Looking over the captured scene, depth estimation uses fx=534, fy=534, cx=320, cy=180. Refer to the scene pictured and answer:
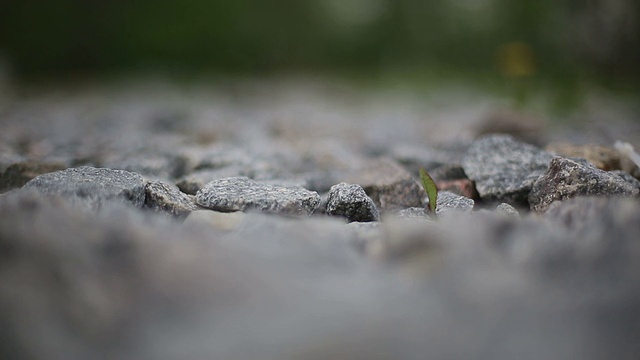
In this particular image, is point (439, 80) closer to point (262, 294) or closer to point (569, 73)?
point (569, 73)

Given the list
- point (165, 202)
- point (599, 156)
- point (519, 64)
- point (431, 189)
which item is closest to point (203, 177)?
point (165, 202)

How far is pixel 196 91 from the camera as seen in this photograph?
4.63 m

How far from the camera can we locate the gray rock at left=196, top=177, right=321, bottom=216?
95 cm

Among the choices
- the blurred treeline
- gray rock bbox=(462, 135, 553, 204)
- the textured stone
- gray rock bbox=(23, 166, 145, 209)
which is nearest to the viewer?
gray rock bbox=(23, 166, 145, 209)

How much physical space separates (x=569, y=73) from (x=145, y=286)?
3044 mm

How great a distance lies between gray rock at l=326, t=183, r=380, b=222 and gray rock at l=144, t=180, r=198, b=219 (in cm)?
→ 26

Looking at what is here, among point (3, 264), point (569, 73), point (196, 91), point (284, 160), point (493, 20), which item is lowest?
point (3, 264)

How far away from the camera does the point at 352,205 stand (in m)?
0.98

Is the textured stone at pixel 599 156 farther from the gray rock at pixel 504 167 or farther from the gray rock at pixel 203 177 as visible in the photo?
the gray rock at pixel 203 177

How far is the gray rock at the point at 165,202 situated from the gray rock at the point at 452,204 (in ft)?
1.51

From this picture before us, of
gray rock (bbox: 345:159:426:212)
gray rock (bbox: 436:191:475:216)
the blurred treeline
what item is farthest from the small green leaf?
the blurred treeline

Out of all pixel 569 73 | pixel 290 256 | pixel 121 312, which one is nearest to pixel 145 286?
pixel 121 312

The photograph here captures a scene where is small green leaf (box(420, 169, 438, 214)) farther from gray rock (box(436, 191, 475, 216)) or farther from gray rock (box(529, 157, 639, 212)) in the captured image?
gray rock (box(529, 157, 639, 212))

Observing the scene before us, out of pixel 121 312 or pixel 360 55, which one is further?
pixel 360 55
